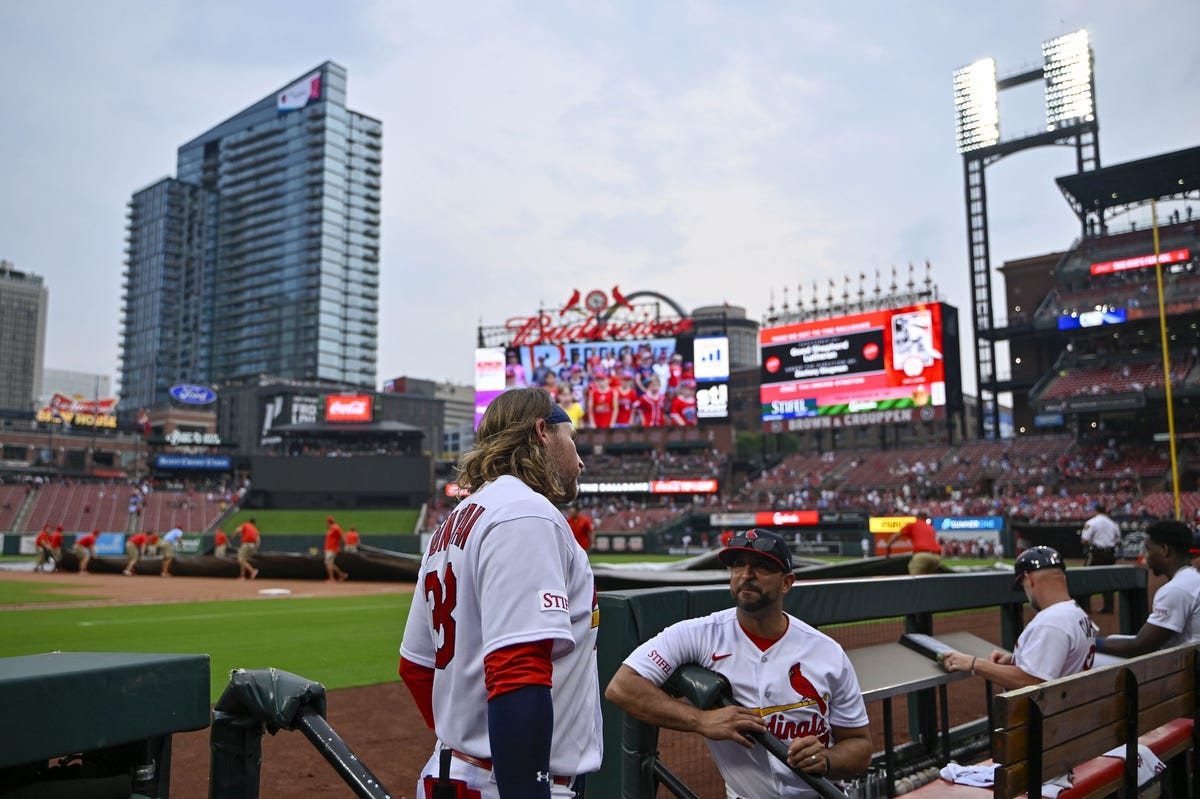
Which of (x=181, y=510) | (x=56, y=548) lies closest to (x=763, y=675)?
(x=56, y=548)

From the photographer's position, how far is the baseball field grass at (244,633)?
952 cm

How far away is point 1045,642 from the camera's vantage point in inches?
189

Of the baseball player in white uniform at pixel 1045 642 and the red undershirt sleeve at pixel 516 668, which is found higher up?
the red undershirt sleeve at pixel 516 668

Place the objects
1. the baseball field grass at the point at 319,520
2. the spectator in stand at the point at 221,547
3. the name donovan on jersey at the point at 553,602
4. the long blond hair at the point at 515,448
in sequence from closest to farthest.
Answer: the name donovan on jersey at the point at 553,602
the long blond hair at the point at 515,448
the spectator in stand at the point at 221,547
the baseball field grass at the point at 319,520

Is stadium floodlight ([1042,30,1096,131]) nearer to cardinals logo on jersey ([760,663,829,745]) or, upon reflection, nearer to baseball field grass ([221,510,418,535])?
baseball field grass ([221,510,418,535])

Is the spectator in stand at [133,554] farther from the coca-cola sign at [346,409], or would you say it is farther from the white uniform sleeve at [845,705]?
the coca-cola sign at [346,409]

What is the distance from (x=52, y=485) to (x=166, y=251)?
87.9 meters

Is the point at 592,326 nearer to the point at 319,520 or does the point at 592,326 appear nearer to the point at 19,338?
the point at 319,520

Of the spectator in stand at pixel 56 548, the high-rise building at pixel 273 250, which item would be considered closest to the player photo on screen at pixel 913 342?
the spectator in stand at pixel 56 548

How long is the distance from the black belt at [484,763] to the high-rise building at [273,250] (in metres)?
124

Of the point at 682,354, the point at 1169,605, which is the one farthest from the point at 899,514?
the point at 1169,605

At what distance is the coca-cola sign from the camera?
70438mm

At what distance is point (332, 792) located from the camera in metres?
5.38

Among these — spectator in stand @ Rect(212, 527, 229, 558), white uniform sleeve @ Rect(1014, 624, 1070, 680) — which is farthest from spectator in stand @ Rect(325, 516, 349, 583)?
white uniform sleeve @ Rect(1014, 624, 1070, 680)
